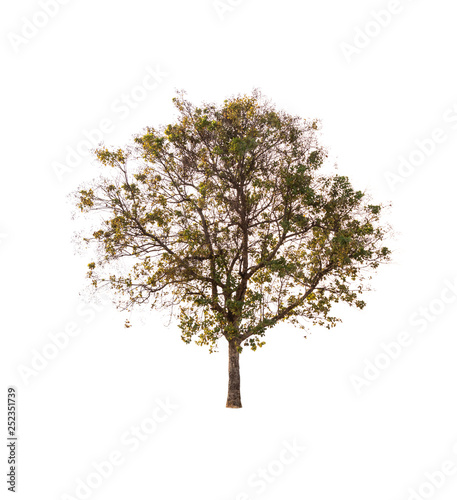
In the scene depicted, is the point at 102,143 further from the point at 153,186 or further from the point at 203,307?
the point at 203,307

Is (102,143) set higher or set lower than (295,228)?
higher

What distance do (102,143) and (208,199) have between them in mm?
4917

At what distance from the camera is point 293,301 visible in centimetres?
2158

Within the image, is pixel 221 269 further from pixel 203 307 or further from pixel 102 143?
pixel 102 143

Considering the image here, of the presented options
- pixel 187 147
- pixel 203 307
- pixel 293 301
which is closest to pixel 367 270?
pixel 293 301

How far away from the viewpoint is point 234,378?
71.1ft

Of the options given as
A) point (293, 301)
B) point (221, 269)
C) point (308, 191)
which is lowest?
point (293, 301)

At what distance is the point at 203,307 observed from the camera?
21.6 m

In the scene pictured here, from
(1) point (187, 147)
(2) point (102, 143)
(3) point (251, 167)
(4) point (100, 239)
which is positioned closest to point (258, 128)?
(3) point (251, 167)

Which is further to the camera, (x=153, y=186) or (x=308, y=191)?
(x=153, y=186)

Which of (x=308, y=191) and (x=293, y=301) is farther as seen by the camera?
(x=293, y=301)

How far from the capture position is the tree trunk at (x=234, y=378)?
2141cm

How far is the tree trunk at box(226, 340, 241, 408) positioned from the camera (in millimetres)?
21406

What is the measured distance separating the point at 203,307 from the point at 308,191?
6408 millimetres
